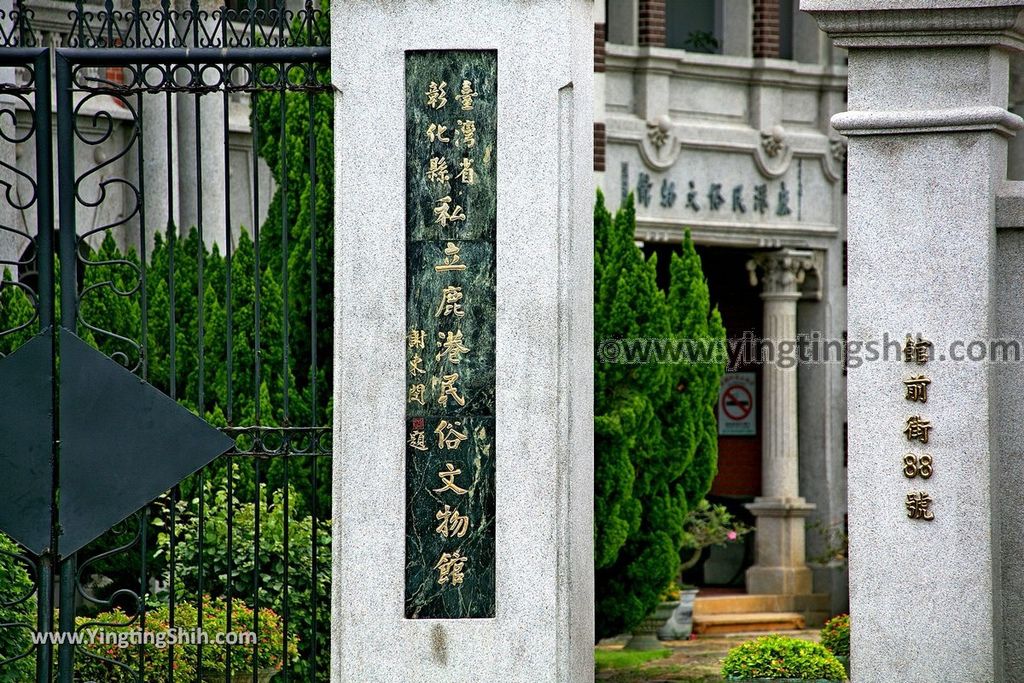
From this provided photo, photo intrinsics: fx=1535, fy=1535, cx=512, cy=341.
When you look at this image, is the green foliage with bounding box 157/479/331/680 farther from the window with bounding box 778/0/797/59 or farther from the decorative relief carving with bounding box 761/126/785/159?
the window with bounding box 778/0/797/59

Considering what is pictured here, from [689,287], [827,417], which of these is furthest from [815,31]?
[689,287]

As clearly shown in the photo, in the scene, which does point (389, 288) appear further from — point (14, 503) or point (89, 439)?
point (14, 503)

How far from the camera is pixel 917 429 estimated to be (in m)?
6.83

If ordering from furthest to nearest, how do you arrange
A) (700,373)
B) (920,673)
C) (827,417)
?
1. (827,417)
2. (700,373)
3. (920,673)

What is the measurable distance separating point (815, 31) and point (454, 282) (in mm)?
12445

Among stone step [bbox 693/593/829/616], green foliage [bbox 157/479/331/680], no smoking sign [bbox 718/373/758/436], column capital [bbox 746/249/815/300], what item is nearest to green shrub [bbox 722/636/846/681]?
green foliage [bbox 157/479/331/680]

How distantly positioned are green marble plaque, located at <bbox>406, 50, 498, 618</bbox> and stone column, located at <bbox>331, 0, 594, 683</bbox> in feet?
0.11

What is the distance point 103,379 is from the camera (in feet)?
→ 20.2

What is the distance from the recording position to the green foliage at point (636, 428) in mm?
11781

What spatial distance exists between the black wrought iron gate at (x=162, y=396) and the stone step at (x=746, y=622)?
24.0 ft

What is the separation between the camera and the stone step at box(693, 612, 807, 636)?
52.5ft

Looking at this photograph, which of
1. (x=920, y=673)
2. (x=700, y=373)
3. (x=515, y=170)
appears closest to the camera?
(x=515, y=170)

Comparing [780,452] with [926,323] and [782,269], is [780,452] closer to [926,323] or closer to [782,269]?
[782,269]

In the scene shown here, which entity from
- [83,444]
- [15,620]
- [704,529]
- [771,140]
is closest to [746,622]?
[704,529]
